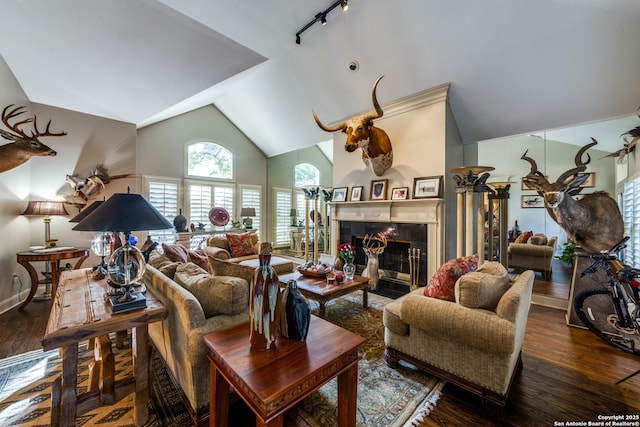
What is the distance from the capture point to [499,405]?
160cm

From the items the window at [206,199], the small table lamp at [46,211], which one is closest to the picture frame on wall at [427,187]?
the window at [206,199]

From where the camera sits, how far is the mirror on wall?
306 centimetres

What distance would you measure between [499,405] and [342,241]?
3.63 m

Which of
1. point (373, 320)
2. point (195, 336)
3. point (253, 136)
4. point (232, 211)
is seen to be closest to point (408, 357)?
point (373, 320)

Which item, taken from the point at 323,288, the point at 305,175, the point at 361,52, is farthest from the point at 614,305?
the point at 305,175

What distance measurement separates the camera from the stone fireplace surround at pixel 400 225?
3809 millimetres

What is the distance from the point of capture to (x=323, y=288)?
2.96 metres

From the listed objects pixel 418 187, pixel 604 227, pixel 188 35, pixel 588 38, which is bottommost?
pixel 604 227

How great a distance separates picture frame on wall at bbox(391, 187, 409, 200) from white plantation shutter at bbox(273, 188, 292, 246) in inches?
148

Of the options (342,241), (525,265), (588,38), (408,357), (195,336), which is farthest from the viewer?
(342,241)

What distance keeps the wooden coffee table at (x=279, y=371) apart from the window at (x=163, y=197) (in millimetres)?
4977

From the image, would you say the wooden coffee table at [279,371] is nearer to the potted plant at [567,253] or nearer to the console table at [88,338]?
the console table at [88,338]

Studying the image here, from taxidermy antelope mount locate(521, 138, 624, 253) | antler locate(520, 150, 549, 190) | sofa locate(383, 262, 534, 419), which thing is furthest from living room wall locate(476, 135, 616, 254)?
sofa locate(383, 262, 534, 419)

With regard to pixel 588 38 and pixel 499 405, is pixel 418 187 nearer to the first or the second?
pixel 588 38
